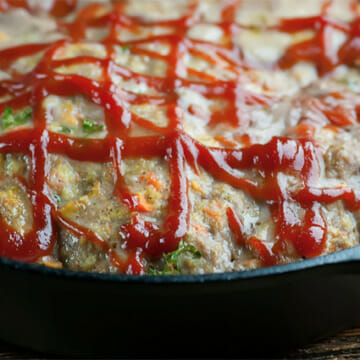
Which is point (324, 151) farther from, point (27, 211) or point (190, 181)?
point (27, 211)

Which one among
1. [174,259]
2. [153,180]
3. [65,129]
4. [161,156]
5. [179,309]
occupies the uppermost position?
[65,129]

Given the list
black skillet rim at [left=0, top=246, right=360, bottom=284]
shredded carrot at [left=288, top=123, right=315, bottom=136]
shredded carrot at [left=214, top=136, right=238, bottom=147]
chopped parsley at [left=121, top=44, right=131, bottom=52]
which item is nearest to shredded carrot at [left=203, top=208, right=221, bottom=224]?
shredded carrot at [left=214, top=136, right=238, bottom=147]

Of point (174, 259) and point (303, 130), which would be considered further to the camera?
point (303, 130)

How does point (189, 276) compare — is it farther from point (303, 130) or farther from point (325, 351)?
point (303, 130)

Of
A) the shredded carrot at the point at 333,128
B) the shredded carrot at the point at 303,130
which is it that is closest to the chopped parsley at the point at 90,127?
the shredded carrot at the point at 303,130

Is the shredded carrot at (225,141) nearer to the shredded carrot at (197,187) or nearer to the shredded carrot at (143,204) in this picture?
the shredded carrot at (197,187)

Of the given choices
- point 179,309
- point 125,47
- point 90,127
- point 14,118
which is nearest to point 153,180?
point 90,127

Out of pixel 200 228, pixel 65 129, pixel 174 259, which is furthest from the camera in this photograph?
pixel 65 129

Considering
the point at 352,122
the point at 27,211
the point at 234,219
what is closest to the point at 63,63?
the point at 27,211

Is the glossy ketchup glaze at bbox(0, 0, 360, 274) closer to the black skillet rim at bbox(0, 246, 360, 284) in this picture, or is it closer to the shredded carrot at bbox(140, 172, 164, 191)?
the shredded carrot at bbox(140, 172, 164, 191)
